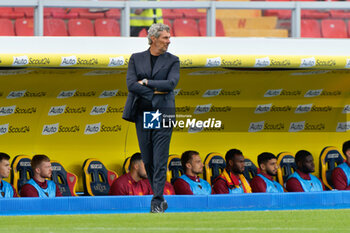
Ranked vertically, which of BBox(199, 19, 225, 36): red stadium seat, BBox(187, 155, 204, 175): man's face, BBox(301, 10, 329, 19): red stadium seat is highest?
BBox(301, 10, 329, 19): red stadium seat

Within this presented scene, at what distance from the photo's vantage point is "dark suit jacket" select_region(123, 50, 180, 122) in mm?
7875

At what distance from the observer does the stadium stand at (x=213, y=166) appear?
1185cm

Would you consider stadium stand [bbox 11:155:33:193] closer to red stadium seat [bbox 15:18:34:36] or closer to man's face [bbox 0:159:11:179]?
man's face [bbox 0:159:11:179]

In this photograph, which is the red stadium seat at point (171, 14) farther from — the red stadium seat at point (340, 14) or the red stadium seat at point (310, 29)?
the red stadium seat at point (340, 14)

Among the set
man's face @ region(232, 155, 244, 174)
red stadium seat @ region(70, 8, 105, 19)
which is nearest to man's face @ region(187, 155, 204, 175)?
man's face @ region(232, 155, 244, 174)

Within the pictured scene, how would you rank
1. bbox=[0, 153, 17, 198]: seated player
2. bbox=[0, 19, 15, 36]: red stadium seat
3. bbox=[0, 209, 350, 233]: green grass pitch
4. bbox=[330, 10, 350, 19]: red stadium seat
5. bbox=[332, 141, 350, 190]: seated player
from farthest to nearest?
1. bbox=[330, 10, 350, 19]: red stadium seat
2. bbox=[332, 141, 350, 190]: seated player
3. bbox=[0, 19, 15, 36]: red stadium seat
4. bbox=[0, 153, 17, 198]: seated player
5. bbox=[0, 209, 350, 233]: green grass pitch

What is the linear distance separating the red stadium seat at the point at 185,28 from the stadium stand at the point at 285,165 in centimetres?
219

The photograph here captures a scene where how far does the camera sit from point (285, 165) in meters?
12.4

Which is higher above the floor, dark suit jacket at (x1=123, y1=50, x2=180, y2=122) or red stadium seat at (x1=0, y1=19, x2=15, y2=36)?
red stadium seat at (x1=0, y1=19, x2=15, y2=36)

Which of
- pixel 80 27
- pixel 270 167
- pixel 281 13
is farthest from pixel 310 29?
pixel 80 27

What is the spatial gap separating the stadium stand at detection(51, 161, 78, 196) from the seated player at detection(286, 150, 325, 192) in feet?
9.87

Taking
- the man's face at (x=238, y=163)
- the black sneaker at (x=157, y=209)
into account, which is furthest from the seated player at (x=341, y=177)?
the black sneaker at (x=157, y=209)

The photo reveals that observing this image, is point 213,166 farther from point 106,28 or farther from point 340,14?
point 340,14

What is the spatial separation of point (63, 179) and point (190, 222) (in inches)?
168
